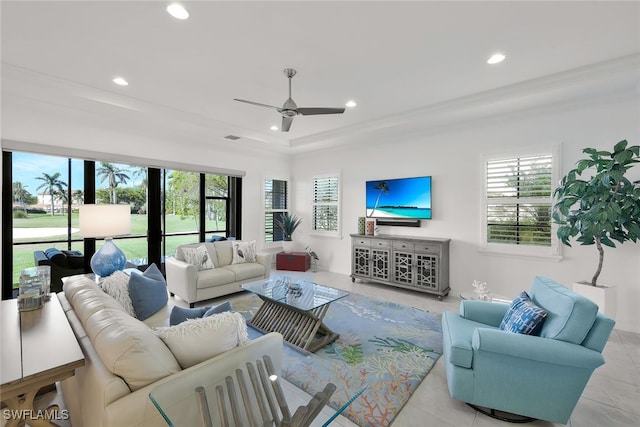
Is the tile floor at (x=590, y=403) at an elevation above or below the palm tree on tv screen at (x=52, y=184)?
below

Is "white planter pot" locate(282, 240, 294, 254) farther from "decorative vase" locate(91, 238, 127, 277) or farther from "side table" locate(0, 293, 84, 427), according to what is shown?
"side table" locate(0, 293, 84, 427)

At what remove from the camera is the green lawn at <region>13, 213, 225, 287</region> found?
360 centimetres

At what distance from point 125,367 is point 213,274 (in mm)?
2883

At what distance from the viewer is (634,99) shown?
316 centimetres

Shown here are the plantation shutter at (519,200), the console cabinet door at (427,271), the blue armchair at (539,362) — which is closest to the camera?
the blue armchair at (539,362)

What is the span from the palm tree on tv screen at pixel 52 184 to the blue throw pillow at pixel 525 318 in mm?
5409

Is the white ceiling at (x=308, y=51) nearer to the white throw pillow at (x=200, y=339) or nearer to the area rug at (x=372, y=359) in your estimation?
the white throw pillow at (x=200, y=339)

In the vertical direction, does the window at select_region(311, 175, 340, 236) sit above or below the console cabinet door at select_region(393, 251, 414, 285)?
above

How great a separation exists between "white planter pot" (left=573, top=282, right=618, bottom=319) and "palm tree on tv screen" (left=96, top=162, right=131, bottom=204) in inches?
245

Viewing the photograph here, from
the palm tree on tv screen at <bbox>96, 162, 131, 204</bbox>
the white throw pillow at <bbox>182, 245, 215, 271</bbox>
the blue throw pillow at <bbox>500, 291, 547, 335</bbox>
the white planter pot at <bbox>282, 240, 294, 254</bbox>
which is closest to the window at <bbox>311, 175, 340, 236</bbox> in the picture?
the white planter pot at <bbox>282, 240, 294, 254</bbox>

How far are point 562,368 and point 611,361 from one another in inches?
60.9

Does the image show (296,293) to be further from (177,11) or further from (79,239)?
(79,239)

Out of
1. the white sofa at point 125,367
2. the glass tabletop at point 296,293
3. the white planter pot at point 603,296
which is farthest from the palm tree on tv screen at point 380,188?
the white sofa at point 125,367

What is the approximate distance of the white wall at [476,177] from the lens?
127 inches
